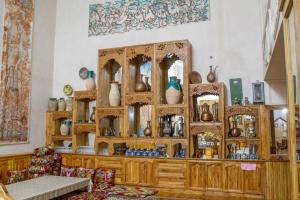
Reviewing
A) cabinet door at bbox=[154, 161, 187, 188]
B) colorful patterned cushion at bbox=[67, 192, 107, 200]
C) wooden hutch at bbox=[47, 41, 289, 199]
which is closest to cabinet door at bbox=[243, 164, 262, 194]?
wooden hutch at bbox=[47, 41, 289, 199]

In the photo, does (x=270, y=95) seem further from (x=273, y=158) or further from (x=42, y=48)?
(x=42, y=48)

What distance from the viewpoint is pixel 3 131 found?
6.20 m

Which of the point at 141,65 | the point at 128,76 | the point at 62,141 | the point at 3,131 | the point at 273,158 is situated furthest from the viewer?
the point at 62,141

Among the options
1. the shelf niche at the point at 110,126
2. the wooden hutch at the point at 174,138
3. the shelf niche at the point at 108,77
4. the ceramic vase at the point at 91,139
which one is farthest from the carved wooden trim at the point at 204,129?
the ceramic vase at the point at 91,139

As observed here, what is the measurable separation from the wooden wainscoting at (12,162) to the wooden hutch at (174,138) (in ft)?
2.56

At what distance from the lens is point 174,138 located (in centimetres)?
604

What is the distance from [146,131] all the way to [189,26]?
250 cm

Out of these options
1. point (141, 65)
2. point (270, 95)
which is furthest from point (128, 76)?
point (270, 95)

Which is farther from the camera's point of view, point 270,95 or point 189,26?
point 189,26

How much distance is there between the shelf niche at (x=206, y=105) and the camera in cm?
598

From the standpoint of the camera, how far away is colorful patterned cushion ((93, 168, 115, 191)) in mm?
4992

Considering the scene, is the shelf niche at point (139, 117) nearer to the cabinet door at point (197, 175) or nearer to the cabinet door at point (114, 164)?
the cabinet door at point (114, 164)

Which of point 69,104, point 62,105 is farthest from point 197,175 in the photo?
point 62,105

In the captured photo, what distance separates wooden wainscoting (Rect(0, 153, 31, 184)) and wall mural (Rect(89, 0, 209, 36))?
11.0 ft
